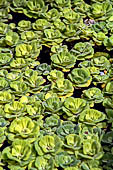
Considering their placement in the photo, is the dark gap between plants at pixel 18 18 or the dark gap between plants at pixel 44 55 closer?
the dark gap between plants at pixel 44 55

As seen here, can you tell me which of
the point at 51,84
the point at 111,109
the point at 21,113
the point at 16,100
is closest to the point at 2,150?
the point at 21,113

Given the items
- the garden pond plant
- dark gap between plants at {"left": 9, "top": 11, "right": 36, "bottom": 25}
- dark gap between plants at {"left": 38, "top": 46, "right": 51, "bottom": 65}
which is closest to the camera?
the garden pond plant

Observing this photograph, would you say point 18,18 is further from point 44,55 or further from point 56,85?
point 56,85

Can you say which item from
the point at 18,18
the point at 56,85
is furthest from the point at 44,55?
the point at 18,18

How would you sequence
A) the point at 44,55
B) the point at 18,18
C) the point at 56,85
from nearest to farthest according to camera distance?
the point at 56,85, the point at 44,55, the point at 18,18

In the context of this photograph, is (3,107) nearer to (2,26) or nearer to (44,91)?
(44,91)

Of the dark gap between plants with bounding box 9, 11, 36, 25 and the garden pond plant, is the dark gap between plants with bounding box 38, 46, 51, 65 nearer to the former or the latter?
the garden pond plant

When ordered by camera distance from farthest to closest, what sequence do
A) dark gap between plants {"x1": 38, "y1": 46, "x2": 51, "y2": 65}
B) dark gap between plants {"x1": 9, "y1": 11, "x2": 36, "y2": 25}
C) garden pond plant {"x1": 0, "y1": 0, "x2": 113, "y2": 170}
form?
dark gap between plants {"x1": 9, "y1": 11, "x2": 36, "y2": 25}, dark gap between plants {"x1": 38, "y1": 46, "x2": 51, "y2": 65}, garden pond plant {"x1": 0, "y1": 0, "x2": 113, "y2": 170}

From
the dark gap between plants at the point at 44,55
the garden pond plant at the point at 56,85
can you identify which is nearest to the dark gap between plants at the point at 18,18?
the garden pond plant at the point at 56,85

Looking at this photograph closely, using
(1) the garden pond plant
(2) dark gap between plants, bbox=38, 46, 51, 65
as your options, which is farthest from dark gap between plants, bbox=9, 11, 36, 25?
(2) dark gap between plants, bbox=38, 46, 51, 65

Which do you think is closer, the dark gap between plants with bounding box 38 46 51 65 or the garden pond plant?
the garden pond plant

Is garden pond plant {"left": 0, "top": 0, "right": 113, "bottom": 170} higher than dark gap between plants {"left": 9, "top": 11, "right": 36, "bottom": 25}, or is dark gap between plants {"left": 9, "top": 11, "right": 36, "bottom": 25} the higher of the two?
dark gap between plants {"left": 9, "top": 11, "right": 36, "bottom": 25}

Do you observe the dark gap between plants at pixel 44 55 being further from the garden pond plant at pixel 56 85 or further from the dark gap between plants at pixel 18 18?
the dark gap between plants at pixel 18 18

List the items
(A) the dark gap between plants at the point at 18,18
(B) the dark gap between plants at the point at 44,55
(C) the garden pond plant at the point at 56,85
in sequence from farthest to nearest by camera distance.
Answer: (A) the dark gap between plants at the point at 18,18, (B) the dark gap between plants at the point at 44,55, (C) the garden pond plant at the point at 56,85
